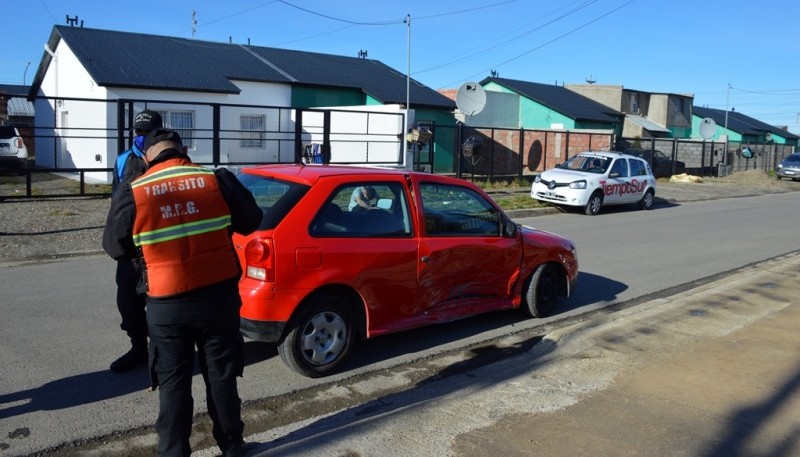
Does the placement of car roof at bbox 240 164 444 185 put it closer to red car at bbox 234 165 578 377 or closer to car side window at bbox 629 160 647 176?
red car at bbox 234 165 578 377

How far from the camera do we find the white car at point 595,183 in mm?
18375

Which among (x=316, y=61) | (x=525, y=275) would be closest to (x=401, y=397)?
(x=525, y=275)

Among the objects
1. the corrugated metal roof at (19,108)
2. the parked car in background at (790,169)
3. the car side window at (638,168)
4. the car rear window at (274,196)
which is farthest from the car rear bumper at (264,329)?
the parked car in background at (790,169)

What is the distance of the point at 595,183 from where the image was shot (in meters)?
18.6

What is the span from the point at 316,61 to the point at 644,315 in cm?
2564

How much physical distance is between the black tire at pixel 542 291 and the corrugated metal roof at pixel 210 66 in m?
18.1

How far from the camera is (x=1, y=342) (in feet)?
19.3

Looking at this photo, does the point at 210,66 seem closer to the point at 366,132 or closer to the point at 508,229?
the point at 366,132

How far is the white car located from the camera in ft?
60.3

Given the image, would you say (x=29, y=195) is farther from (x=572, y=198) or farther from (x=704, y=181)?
(x=704, y=181)

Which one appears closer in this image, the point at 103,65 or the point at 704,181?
the point at 103,65

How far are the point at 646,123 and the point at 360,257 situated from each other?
4494 centimetres

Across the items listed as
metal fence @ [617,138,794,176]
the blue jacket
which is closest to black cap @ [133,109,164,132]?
the blue jacket

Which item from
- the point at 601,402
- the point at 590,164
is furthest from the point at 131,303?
the point at 590,164
